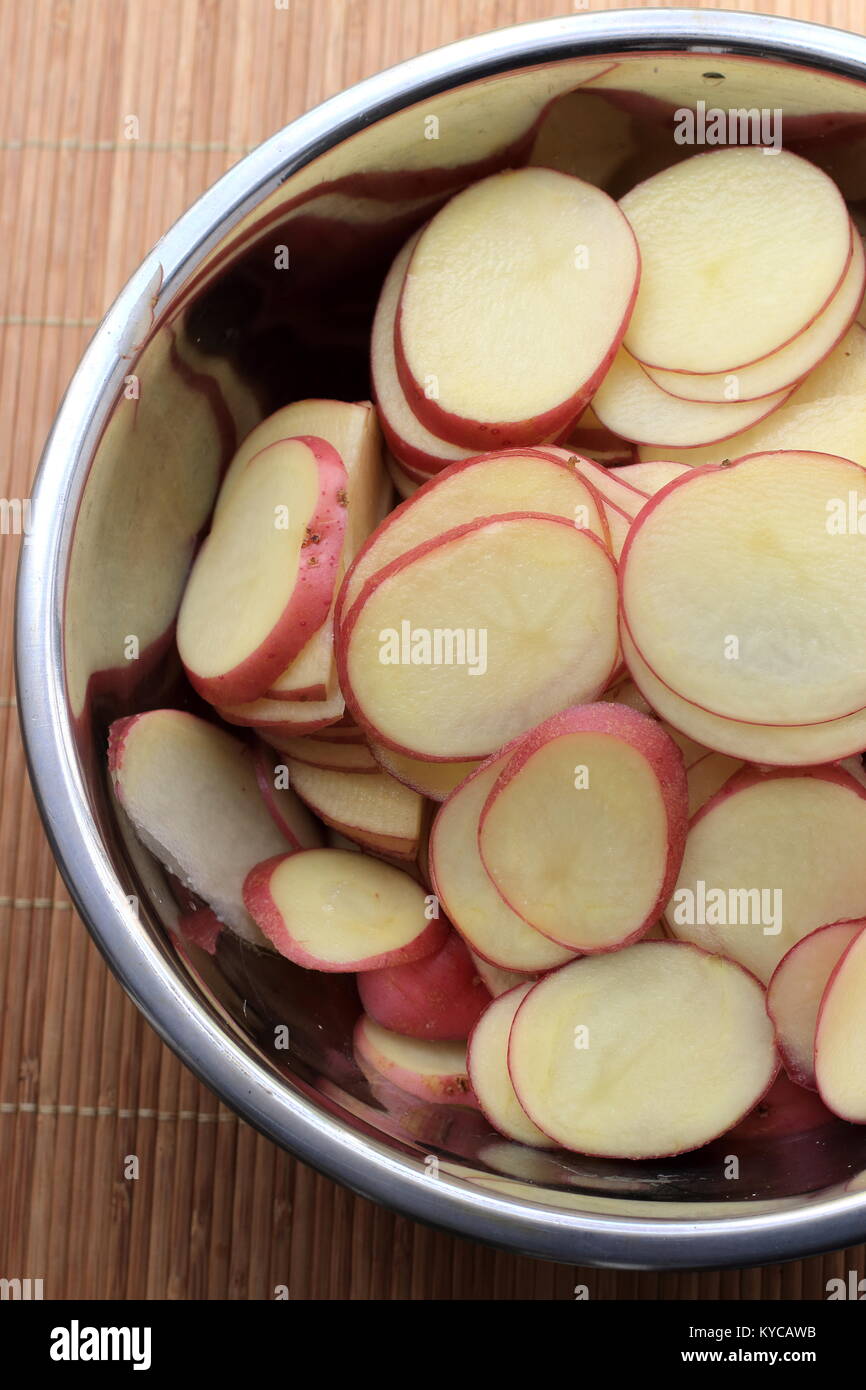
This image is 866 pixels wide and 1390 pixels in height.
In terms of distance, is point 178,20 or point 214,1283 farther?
point 178,20

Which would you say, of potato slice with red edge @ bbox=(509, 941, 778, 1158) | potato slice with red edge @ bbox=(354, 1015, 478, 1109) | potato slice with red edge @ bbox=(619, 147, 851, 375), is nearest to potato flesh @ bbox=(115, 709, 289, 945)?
potato slice with red edge @ bbox=(354, 1015, 478, 1109)

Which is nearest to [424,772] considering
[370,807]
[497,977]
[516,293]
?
[370,807]

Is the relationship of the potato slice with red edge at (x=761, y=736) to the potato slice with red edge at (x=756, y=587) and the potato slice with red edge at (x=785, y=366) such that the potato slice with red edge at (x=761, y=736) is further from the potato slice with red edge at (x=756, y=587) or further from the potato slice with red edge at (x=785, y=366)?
the potato slice with red edge at (x=785, y=366)

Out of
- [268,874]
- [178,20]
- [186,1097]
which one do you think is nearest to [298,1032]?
[268,874]

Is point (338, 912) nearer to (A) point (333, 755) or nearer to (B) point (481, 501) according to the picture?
(A) point (333, 755)

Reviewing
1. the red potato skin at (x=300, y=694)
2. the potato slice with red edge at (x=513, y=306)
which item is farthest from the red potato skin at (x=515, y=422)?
the red potato skin at (x=300, y=694)
